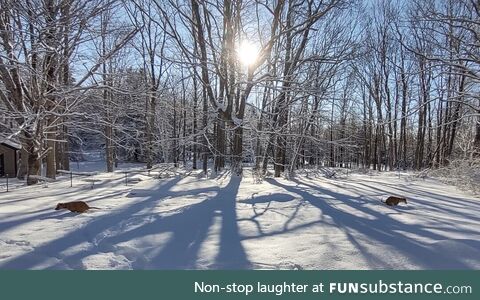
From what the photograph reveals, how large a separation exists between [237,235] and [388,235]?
1724 millimetres

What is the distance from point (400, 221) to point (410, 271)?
235cm

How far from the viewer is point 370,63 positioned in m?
32.4

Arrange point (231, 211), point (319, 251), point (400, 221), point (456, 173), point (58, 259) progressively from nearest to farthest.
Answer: point (58, 259), point (319, 251), point (400, 221), point (231, 211), point (456, 173)

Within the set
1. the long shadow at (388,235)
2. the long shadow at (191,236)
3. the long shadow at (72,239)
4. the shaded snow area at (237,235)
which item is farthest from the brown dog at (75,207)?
the long shadow at (388,235)

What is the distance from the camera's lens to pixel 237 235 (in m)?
4.43

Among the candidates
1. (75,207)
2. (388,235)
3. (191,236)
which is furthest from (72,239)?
(388,235)

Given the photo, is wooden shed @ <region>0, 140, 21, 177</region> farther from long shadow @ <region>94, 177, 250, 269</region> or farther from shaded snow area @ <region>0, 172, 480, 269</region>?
long shadow @ <region>94, 177, 250, 269</region>

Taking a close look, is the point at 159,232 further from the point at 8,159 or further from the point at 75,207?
the point at 8,159

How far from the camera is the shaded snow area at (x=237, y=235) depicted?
341 cm

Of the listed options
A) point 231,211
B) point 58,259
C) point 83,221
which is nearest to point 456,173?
point 231,211

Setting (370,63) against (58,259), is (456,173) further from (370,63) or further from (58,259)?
(370,63)

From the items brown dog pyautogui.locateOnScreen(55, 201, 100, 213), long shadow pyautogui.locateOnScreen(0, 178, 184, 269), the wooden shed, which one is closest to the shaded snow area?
long shadow pyautogui.locateOnScreen(0, 178, 184, 269)

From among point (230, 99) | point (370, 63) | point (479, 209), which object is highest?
point (370, 63)

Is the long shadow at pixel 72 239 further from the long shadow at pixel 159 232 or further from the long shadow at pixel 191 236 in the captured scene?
the long shadow at pixel 191 236
